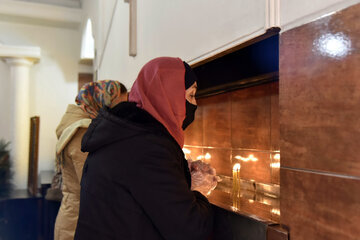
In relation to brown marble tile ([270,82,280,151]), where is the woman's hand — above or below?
below

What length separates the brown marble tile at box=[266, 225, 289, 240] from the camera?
3.51 feet

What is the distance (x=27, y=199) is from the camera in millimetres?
5098

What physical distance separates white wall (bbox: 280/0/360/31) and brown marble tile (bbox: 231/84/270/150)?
1.07 meters

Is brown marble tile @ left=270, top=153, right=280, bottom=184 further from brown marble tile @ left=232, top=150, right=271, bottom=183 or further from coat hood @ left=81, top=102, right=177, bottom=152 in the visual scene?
coat hood @ left=81, top=102, right=177, bottom=152

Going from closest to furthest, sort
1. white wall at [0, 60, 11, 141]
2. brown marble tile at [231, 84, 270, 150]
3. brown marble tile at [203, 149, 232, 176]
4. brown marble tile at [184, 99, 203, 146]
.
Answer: brown marble tile at [231, 84, 270, 150]
brown marble tile at [203, 149, 232, 176]
brown marble tile at [184, 99, 203, 146]
white wall at [0, 60, 11, 141]

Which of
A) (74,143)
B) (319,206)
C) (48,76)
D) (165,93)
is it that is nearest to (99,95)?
(74,143)

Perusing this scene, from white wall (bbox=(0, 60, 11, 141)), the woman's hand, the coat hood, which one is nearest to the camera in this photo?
the coat hood

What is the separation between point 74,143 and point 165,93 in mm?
1072

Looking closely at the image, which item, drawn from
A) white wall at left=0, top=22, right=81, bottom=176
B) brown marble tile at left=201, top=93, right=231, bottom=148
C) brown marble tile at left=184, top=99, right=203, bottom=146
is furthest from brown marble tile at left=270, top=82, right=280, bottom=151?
white wall at left=0, top=22, right=81, bottom=176

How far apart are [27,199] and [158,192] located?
4.66m

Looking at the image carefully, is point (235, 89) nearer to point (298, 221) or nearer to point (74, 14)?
point (298, 221)

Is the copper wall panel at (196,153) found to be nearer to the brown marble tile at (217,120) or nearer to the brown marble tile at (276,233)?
the brown marble tile at (217,120)

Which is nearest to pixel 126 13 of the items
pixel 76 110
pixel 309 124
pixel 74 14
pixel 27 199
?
pixel 76 110

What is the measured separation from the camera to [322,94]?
3.12 feet
